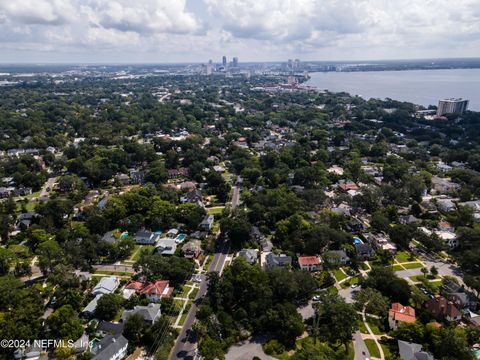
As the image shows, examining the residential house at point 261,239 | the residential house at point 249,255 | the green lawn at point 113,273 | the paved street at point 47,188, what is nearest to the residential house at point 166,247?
the green lawn at point 113,273

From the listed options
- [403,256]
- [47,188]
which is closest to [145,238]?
[47,188]

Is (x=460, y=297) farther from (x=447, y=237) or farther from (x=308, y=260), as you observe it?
(x=308, y=260)

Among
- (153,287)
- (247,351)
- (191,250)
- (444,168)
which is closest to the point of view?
(247,351)

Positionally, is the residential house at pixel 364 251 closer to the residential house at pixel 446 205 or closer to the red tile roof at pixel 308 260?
→ the red tile roof at pixel 308 260

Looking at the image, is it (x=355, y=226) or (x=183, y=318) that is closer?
(x=183, y=318)

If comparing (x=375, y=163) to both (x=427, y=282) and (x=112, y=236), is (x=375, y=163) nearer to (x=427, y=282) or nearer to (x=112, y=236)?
(x=427, y=282)

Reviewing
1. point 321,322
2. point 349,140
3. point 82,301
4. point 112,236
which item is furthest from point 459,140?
point 82,301

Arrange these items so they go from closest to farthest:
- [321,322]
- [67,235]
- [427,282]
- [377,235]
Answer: [321,322]
[427,282]
[67,235]
[377,235]

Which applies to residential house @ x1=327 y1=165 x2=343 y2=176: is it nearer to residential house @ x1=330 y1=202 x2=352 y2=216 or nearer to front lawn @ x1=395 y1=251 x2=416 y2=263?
residential house @ x1=330 y1=202 x2=352 y2=216
